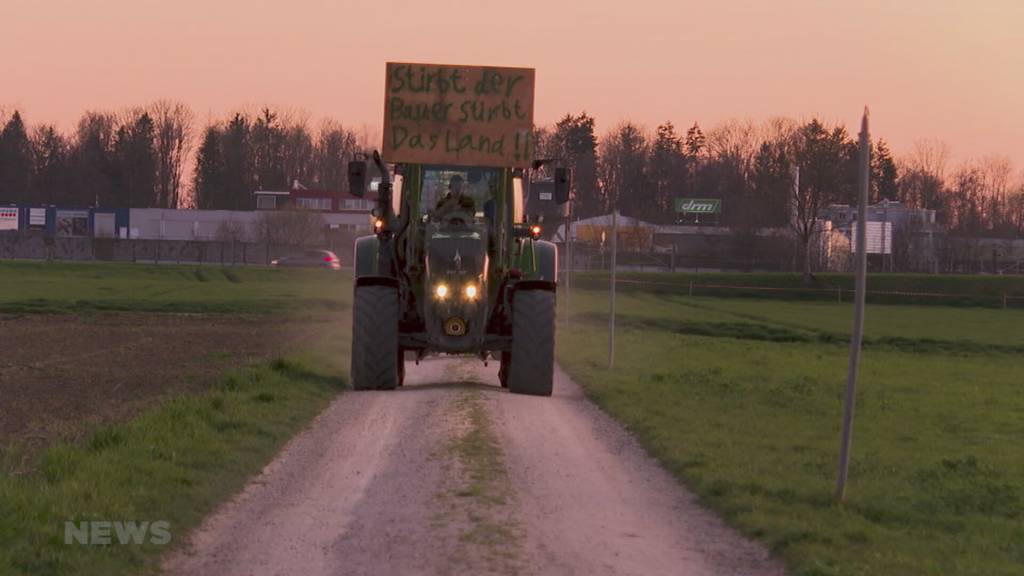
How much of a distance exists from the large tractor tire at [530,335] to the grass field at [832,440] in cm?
105

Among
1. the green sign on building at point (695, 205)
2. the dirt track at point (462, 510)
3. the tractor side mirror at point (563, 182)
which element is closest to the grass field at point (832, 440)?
the dirt track at point (462, 510)

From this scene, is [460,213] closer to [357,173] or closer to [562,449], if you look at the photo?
[357,173]

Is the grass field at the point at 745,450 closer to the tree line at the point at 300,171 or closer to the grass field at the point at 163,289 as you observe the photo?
the grass field at the point at 163,289

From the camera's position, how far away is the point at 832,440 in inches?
603

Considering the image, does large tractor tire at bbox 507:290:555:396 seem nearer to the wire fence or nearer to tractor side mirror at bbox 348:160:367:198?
tractor side mirror at bbox 348:160:367:198

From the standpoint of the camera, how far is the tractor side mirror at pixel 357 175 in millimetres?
19031

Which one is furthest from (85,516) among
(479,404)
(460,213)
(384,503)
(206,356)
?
(206,356)

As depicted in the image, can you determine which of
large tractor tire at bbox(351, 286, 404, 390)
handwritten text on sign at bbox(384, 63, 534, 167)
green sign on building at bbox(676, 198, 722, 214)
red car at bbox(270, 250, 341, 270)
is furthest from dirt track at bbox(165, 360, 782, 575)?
green sign on building at bbox(676, 198, 722, 214)

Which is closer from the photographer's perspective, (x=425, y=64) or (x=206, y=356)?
(x=425, y=64)

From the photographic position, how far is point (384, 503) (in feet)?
34.4

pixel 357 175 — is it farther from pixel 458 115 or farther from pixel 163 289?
pixel 163 289

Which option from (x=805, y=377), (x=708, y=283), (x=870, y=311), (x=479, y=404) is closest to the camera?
(x=479, y=404)

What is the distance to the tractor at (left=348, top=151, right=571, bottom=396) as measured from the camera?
18.2 metres

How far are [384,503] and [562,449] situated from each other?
3.77m
